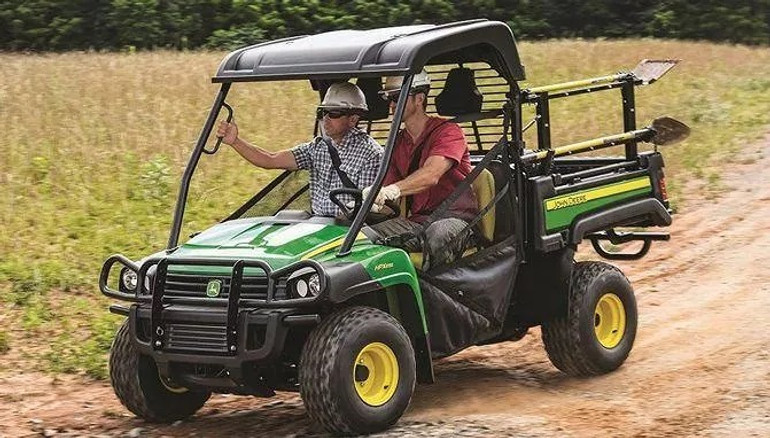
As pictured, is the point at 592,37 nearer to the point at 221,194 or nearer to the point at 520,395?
the point at 221,194

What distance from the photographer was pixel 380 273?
7.03m

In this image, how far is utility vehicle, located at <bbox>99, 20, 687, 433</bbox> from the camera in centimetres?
678

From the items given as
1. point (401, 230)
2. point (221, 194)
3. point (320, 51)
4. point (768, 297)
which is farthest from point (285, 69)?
point (221, 194)

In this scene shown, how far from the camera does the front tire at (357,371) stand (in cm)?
668

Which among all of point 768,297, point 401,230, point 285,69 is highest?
point 285,69

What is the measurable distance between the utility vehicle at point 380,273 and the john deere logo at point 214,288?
0.01 metres

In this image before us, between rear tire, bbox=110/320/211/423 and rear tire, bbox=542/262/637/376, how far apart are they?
232 centimetres

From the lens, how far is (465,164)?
7.90m

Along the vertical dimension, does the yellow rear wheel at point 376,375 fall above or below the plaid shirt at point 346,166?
below

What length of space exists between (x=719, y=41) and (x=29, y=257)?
97.5ft

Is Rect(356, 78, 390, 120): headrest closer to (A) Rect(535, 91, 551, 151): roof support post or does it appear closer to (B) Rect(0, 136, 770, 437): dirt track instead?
(A) Rect(535, 91, 551, 151): roof support post

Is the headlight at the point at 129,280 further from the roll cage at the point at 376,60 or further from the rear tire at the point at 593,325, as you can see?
the rear tire at the point at 593,325

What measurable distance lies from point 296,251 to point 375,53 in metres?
1.07

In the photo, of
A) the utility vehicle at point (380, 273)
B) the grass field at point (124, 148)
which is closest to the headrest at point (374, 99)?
the utility vehicle at point (380, 273)
